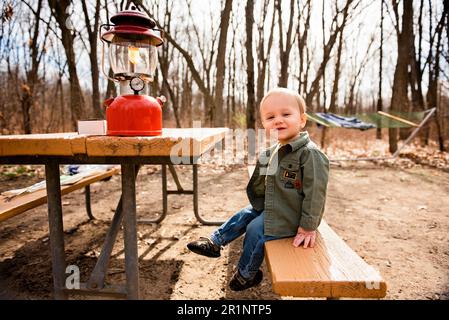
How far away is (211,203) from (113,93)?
710 cm

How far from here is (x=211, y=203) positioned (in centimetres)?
407

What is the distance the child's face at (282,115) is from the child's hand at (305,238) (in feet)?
1.61

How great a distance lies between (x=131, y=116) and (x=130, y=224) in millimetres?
563

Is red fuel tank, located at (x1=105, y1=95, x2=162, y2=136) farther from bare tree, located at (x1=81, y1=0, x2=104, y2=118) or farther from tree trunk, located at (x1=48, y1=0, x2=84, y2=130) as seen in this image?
bare tree, located at (x1=81, y1=0, x2=104, y2=118)

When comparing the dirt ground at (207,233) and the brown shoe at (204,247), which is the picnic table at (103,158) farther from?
the dirt ground at (207,233)

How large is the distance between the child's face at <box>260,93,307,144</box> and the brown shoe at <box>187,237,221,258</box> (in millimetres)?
717

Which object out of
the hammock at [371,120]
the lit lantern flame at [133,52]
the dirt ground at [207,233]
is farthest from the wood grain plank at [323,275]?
the hammock at [371,120]

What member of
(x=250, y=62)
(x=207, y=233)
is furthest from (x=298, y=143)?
(x=250, y=62)

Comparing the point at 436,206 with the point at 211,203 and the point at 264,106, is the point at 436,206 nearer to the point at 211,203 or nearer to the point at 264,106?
the point at 211,203

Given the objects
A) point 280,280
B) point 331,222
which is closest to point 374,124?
point 331,222

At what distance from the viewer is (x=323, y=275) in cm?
109

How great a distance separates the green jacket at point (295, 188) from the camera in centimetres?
144

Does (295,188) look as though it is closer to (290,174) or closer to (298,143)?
(290,174)
